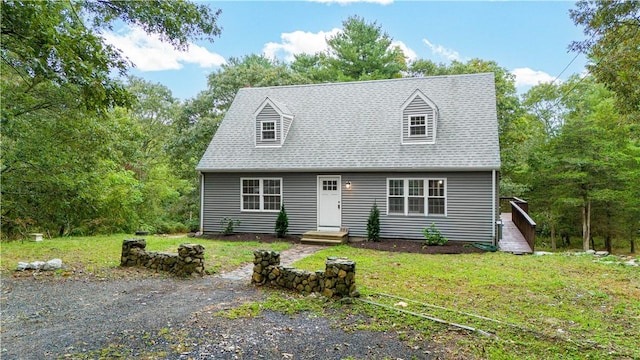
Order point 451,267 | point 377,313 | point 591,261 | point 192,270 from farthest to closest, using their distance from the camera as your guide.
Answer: point 591,261 < point 451,267 < point 192,270 < point 377,313

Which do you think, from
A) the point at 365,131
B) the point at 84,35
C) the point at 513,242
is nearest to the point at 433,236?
the point at 513,242

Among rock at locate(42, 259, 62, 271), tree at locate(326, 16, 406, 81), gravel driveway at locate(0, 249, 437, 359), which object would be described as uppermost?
tree at locate(326, 16, 406, 81)

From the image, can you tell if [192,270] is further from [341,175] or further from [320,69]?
[320,69]

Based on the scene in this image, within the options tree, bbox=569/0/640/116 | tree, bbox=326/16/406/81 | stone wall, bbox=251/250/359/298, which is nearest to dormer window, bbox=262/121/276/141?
stone wall, bbox=251/250/359/298

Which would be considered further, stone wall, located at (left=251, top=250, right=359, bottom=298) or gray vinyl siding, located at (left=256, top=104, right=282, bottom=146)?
gray vinyl siding, located at (left=256, top=104, right=282, bottom=146)

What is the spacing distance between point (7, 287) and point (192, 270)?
293cm

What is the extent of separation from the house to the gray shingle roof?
4cm

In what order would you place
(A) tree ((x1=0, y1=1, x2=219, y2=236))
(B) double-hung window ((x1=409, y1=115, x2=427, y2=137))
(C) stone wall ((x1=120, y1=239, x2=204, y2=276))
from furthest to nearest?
(B) double-hung window ((x1=409, y1=115, x2=427, y2=137)) < (C) stone wall ((x1=120, y1=239, x2=204, y2=276)) < (A) tree ((x1=0, y1=1, x2=219, y2=236))

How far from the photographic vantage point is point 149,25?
5.96 meters

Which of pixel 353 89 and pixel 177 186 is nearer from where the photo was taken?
pixel 353 89

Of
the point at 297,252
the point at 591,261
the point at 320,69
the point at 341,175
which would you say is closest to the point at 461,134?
the point at 341,175

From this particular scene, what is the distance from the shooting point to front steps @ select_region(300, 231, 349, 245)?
11.4 m

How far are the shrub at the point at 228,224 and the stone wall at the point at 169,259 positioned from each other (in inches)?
199

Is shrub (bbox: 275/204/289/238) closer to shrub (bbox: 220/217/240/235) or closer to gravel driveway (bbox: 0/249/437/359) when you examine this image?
shrub (bbox: 220/217/240/235)
